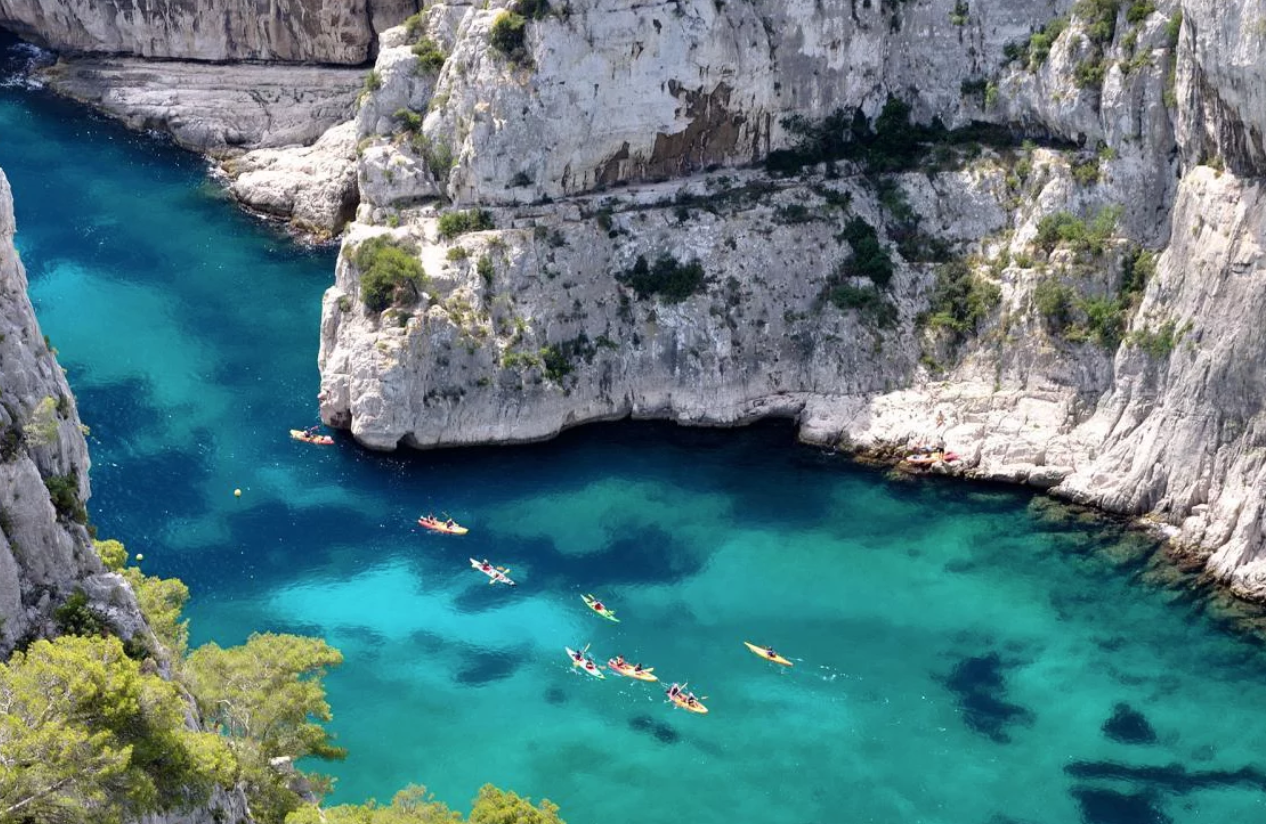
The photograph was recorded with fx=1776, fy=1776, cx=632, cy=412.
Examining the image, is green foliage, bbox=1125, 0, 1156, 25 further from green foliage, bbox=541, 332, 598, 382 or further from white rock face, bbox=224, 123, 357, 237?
white rock face, bbox=224, 123, 357, 237

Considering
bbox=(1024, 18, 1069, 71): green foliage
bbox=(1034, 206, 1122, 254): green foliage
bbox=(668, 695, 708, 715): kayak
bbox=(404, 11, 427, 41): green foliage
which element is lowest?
bbox=(668, 695, 708, 715): kayak

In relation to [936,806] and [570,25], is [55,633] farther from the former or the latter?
[570,25]

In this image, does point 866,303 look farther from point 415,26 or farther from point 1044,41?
point 415,26

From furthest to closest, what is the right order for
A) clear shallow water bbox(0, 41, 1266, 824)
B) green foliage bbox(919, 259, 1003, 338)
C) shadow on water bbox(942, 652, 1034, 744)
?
green foliage bbox(919, 259, 1003, 338)
shadow on water bbox(942, 652, 1034, 744)
clear shallow water bbox(0, 41, 1266, 824)

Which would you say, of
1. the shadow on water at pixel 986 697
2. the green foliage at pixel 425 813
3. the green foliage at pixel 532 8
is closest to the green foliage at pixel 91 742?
the green foliage at pixel 425 813

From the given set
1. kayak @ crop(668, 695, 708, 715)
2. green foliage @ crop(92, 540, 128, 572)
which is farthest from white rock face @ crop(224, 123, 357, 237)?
green foliage @ crop(92, 540, 128, 572)

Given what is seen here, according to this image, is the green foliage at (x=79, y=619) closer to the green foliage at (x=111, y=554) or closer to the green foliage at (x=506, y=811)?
the green foliage at (x=111, y=554)
